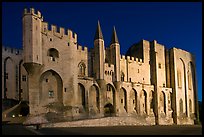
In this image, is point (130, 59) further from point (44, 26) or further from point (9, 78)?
point (9, 78)

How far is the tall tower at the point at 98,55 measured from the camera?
4047cm

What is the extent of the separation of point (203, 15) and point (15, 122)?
75.6ft

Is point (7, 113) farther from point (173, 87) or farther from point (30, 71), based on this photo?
point (173, 87)

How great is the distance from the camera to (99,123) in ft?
110

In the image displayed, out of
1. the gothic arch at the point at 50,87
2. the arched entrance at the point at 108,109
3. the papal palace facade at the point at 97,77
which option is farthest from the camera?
the arched entrance at the point at 108,109

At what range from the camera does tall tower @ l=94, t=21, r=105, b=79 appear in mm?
40475

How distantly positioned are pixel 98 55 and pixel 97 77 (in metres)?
3.34

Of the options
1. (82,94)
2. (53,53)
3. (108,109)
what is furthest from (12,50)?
(108,109)

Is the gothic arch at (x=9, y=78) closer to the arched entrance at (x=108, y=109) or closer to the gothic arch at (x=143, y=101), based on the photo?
the arched entrance at (x=108, y=109)

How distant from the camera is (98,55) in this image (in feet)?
134

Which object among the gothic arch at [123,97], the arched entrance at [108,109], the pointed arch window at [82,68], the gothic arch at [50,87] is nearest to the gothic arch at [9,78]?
the gothic arch at [50,87]

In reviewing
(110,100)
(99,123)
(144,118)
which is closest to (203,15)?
(99,123)

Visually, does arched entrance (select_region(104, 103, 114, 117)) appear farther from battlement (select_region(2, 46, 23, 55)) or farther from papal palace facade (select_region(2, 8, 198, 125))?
battlement (select_region(2, 46, 23, 55))
